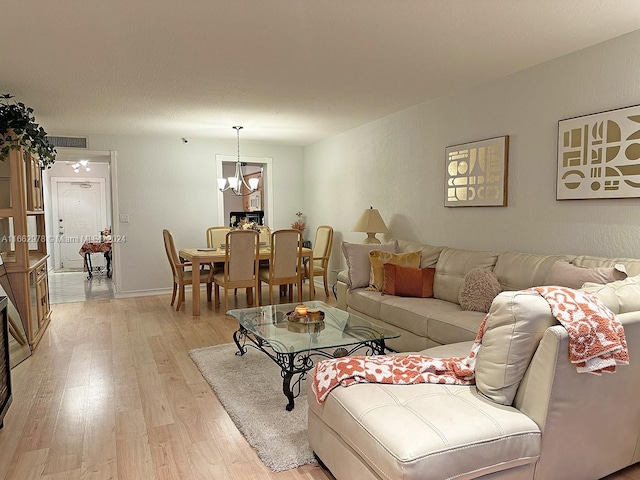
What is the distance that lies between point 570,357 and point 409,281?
2340 millimetres

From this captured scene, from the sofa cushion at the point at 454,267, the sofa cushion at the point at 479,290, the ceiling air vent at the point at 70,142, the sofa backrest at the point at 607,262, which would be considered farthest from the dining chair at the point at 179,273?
the sofa backrest at the point at 607,262

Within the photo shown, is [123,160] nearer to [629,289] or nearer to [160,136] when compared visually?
[160,136]

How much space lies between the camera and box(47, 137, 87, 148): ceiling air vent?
6.14 meters

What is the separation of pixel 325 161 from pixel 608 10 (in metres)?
4.73

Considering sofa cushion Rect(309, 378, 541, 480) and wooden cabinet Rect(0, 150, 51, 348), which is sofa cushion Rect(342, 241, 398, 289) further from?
wooden cabinet Rect(0, 150, 51, 348)

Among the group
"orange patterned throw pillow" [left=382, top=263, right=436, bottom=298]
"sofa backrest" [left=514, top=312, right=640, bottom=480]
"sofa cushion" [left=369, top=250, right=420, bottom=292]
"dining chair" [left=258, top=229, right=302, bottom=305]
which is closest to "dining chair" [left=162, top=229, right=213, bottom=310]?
"dining chair" [left=258, top=229, right=302, bottom=305]

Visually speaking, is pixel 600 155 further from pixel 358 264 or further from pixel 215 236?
pixel 215 236

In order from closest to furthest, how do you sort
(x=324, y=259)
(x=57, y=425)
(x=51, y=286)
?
(x=57, y=425)
(x=324, y=259)
(x=51, y=286)

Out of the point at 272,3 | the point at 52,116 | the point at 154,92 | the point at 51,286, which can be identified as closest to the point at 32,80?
the point at 154,92

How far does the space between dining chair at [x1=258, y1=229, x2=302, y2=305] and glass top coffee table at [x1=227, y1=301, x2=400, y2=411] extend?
1676mm

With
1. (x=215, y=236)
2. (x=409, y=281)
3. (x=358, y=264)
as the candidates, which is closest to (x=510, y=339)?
(x=409, y=281)

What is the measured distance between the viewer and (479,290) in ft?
11.0

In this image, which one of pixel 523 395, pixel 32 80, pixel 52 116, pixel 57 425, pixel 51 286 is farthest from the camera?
pixel 51 286

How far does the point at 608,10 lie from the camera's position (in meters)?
2.48
